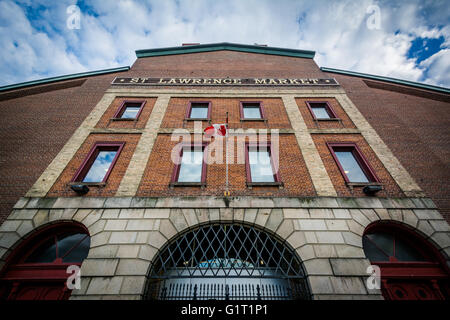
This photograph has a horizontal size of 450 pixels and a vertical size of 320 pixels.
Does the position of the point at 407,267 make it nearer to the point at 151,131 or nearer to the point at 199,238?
the point at 199,238

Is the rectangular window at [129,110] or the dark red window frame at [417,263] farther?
the rectangular window at [129,110]

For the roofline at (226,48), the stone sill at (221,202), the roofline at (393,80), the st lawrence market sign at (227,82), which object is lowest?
the stone sill at (221,202)

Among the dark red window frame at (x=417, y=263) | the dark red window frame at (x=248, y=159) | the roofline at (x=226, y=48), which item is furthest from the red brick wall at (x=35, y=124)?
the dark red window frame at (x=417, y=263)

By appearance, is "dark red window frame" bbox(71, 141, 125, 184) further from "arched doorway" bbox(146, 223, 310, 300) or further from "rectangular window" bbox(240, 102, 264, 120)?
"rectangular window" bbox(240, 102, 264, 120)

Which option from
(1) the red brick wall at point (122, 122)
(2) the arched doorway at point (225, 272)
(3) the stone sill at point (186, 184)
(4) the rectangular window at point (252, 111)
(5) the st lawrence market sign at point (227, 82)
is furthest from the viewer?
(5) the st lawrence market sign at point (227, 82)

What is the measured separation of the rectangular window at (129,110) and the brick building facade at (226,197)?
0.33ft

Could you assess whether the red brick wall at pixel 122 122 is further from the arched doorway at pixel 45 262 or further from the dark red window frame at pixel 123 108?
the arched doorway at pixel 45 262

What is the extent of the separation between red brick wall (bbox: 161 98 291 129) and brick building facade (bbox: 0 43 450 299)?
0.09 meters

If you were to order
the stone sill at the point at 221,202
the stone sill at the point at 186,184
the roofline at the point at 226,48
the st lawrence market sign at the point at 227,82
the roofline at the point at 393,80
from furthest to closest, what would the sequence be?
the roofline at the point at 226,48 → the roofline at the point at 393,80 → the st lawrence market sign at the point at 227,82 → the stone sill at the point at 186,184 → the stone sill at the point at 221,202

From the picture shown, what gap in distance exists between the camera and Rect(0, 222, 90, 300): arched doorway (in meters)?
5.35

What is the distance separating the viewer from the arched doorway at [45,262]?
535 cm

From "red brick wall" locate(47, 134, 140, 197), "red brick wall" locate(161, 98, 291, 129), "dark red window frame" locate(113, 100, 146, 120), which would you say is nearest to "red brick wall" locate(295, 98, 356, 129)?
"red brick wall" locate(161, 98, 291, 129)

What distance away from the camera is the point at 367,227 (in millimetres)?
6020
